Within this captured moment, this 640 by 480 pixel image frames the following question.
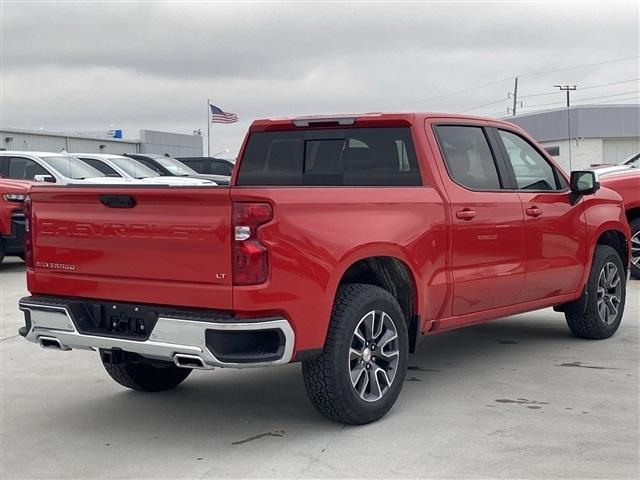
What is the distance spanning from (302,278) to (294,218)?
0.33 metres

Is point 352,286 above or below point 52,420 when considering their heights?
above

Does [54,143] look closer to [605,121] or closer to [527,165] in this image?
[605,121]

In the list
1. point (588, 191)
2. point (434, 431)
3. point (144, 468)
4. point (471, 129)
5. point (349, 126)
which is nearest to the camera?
point (144, 468)

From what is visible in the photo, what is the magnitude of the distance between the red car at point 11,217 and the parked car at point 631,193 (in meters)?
8.04

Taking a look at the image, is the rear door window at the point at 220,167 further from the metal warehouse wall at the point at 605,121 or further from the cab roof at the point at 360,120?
the metal warehouse wall at the point at 605,121

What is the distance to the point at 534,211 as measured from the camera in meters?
6.87

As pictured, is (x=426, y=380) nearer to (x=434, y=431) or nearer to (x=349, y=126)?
(x=434, y=431)

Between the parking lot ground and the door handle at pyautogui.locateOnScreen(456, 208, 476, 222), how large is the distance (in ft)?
3.85

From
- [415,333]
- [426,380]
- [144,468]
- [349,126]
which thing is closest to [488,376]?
[426,380]

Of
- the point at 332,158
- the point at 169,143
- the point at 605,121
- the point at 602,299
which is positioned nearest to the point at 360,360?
the point at 332,158

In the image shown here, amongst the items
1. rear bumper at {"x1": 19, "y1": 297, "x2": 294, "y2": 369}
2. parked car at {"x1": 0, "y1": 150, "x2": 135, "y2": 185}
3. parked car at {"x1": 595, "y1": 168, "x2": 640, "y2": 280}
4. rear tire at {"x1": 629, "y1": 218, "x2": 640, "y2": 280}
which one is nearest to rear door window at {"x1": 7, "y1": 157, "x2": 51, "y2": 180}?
parked car at {"x1": 0, "y1": 150, "x2": 135, "y2": 185}

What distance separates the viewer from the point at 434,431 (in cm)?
527

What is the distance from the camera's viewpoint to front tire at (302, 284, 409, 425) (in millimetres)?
5125

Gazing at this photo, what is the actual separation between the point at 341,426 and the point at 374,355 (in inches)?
18.3
